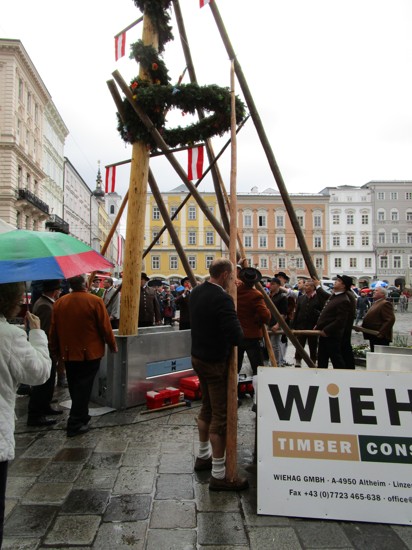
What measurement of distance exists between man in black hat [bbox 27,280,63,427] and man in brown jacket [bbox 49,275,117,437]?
477 millimetres

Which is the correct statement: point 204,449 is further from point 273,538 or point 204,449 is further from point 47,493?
point 47,493

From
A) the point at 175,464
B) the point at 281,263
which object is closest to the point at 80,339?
the point at 175,464

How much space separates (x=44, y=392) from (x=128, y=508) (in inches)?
97.3

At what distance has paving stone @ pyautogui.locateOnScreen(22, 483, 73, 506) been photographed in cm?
324

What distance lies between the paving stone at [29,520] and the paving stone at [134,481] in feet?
1.77

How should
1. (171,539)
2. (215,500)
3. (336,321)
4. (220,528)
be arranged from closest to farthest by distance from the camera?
(171,539)
(220,528)
(215,500)
(336,321)

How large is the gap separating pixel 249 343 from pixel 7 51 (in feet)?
136

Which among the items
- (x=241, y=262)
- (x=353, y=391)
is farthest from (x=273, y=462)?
(x=241, y=262)

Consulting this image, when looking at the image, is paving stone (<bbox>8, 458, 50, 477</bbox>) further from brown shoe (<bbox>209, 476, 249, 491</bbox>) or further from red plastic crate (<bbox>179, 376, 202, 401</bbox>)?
red plastic crate (<bbox>179, 376, 202, 401</bbox>)

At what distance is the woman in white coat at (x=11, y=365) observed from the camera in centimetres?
230

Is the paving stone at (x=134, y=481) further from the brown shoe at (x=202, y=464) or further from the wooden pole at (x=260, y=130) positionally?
the wooden pole at (x=260, y=130)

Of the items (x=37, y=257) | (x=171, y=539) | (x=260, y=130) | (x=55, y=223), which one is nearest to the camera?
(x=37, y=257)

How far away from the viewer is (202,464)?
3854 mm

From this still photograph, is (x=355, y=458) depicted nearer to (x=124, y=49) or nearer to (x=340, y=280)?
(x=340, y=280)
